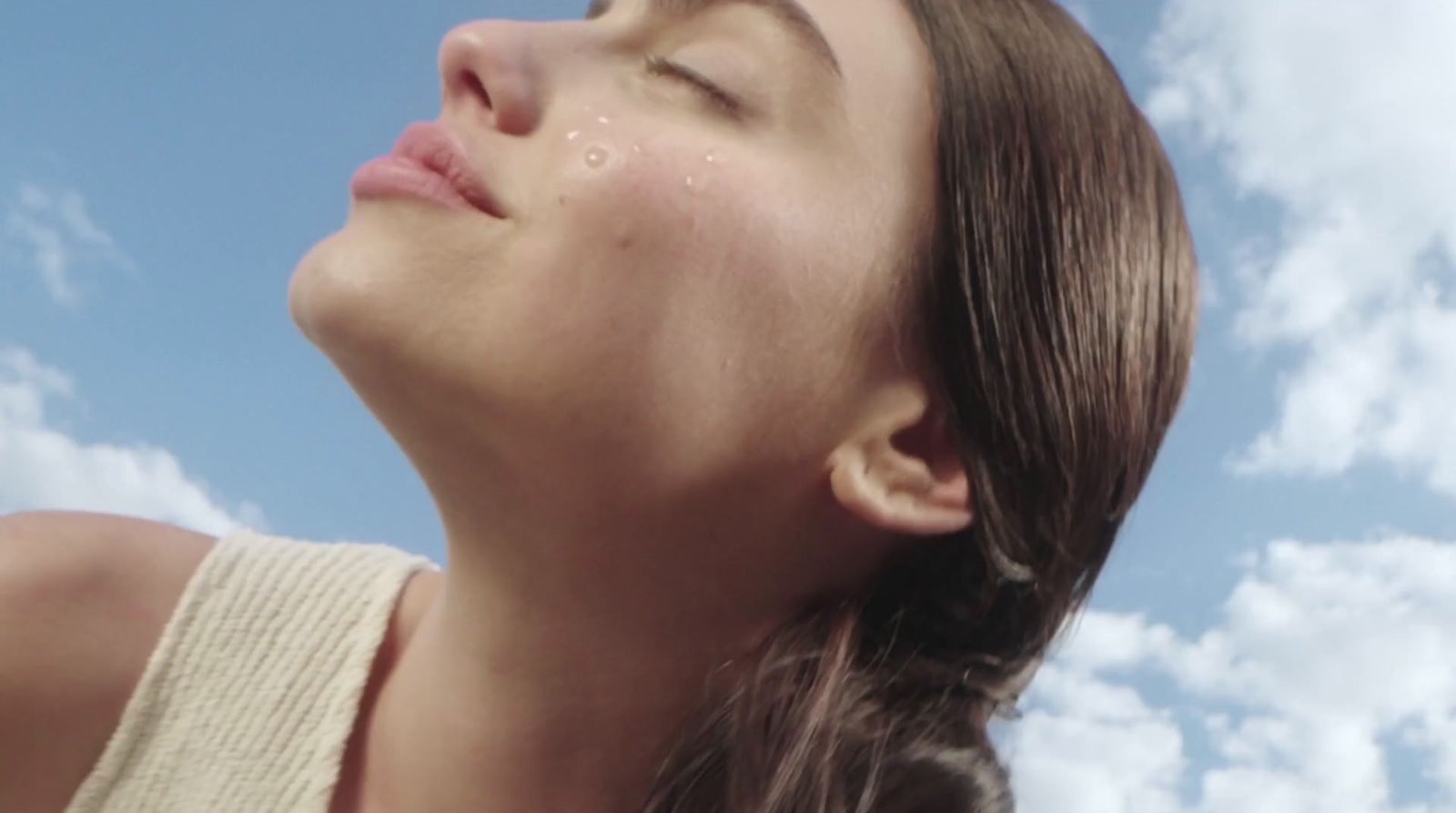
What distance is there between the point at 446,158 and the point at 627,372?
287 mm

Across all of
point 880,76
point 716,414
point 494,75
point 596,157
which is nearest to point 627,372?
point 716,414

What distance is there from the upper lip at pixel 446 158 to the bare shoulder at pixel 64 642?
22.1 inches

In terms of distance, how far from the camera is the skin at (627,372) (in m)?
1.28

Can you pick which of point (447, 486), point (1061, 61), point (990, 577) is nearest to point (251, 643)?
Result: point (447, 486)

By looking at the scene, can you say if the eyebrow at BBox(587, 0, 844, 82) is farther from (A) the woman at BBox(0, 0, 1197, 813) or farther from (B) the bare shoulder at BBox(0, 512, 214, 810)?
(B) the bare shoulder at BBox(0, 512, 214, 810)

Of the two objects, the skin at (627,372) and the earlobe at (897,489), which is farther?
the earlobe at (897,489)

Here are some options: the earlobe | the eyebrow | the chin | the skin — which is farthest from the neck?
the eyebrow

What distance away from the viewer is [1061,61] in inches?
60.3

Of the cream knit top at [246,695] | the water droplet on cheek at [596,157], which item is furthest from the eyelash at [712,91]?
the cream knit top at [246,695]

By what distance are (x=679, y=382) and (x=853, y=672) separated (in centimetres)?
42

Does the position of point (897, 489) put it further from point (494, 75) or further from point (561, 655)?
point (494, 75)

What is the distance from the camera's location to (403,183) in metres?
1.35

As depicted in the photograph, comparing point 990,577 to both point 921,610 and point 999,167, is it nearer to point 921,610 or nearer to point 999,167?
point 921,610

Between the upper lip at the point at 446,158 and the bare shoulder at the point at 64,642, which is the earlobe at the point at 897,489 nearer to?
the upper lip at the point at 446,158
